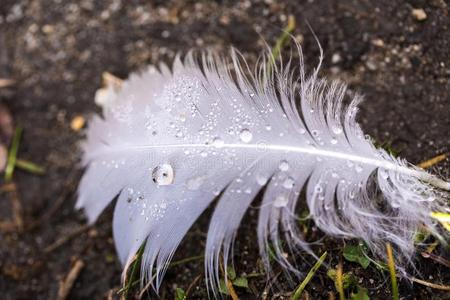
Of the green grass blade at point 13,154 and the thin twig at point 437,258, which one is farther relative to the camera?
the green grass blade at point 13,154

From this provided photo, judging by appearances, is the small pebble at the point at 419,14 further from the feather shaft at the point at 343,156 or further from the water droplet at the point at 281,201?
the water droplet at the point at 281,201

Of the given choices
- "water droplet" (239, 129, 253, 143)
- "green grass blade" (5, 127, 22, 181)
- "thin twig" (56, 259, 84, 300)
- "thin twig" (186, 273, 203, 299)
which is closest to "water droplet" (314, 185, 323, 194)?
"water droplet" (239, 129, 253, 143)

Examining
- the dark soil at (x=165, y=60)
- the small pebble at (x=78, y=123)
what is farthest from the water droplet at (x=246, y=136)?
the small pebble at (x=78, y=123)

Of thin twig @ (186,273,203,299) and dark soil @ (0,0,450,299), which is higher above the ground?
dark soil @ (0,0,450,299)

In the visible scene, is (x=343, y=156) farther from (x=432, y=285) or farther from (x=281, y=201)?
(x=432, y=285)

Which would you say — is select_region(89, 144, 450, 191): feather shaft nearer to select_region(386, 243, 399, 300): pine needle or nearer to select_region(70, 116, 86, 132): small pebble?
select_region(386, 243, 399, 300): pine needle

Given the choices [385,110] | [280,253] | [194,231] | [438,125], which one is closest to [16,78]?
[194,231]
